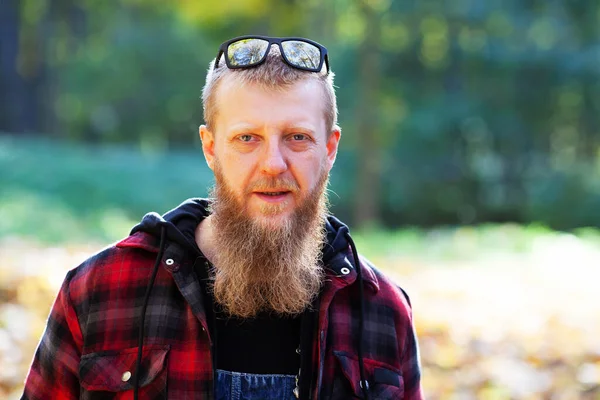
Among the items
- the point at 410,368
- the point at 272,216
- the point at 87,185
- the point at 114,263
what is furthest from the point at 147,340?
the point at 87,185

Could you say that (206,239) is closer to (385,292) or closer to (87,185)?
(385,292)

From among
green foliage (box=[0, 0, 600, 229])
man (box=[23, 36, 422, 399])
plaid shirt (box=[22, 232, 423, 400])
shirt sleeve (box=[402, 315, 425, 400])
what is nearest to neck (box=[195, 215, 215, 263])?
man (box=[23, 36, 422, 399])

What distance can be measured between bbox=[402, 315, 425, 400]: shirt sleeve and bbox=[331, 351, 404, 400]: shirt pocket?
0.10m

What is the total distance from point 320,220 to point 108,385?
0.91 meters

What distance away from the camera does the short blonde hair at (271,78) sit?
8.61ft

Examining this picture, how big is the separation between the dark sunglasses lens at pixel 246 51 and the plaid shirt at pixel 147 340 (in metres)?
0.64

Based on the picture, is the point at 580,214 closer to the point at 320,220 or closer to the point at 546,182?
the point at 546,182

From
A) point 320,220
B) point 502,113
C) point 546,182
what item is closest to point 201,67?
point 502,113

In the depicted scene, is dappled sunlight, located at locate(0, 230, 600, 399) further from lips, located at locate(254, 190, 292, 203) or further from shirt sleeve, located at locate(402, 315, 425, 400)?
lips, located at locate(254, 190, 292, 203)

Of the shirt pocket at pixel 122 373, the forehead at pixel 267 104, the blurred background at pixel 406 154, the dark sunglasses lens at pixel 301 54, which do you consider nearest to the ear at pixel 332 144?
the forehead at pixel 267 104

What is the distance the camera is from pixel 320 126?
2.70 metres

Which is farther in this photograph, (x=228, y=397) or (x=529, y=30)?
(x=529, y=30)

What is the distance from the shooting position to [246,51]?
2.70m

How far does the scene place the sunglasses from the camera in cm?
268
